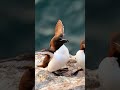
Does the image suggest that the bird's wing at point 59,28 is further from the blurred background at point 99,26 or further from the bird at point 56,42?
the blurred background at point 99,26

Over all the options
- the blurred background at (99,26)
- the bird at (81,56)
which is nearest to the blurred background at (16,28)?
the blurred background at (99,26)

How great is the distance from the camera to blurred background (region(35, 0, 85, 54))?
1.11m

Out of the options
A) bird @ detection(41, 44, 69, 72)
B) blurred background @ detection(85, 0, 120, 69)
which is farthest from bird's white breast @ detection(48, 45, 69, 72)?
blurred background @ detection(85, 0, 120, 69)

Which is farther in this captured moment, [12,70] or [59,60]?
[59,60]

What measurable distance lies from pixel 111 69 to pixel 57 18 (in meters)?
0.37

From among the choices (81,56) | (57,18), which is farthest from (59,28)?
(81,56)

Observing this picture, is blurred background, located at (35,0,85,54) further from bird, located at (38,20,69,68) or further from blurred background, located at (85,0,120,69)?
blurred background, located at (85,0,120,69)

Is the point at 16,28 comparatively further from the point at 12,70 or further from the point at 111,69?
the point at 111,69

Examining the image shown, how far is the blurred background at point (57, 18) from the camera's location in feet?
3.63

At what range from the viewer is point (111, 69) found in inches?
35.6

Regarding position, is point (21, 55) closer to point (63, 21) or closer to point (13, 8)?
point (13, 8)

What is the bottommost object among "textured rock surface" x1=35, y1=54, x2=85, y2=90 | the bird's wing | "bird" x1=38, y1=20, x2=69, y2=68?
"textured rock surface" x1=35, y1=54, x2=85, y2=90

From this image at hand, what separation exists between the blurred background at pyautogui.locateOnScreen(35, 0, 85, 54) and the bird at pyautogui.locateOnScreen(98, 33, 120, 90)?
9.3 inches

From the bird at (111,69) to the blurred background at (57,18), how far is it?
9.3 inches
